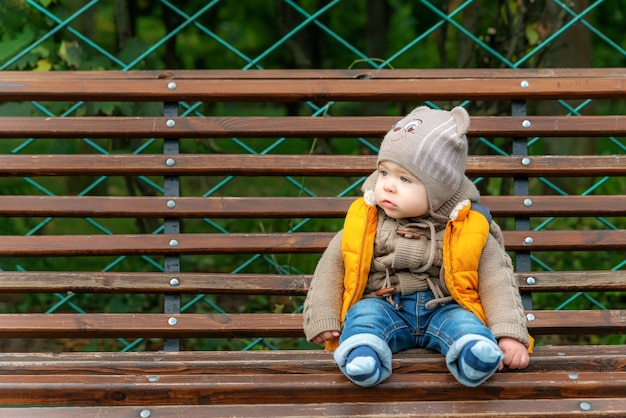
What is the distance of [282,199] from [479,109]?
62.6 inches

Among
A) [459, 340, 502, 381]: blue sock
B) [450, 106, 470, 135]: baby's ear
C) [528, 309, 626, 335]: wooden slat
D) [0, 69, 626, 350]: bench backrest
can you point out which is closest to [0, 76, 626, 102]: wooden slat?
[0, 69, 626, 350]: bench backrest

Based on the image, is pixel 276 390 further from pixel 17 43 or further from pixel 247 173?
pixel 17 43

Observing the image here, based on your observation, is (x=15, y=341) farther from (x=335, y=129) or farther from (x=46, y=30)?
(x=335, y=129)

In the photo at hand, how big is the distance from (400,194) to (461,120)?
0.27 metres

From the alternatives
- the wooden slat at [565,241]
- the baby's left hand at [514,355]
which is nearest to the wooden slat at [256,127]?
the wooden slat at [565,241]

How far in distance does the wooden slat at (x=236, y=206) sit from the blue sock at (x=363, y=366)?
2.87ft

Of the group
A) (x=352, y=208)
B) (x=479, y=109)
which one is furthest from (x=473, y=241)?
(x=479, y=109)

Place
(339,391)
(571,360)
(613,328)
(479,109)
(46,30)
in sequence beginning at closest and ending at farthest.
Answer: (339,391), (571,360), (613,328), (46,30), (479,109)

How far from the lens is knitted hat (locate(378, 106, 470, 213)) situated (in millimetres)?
2273

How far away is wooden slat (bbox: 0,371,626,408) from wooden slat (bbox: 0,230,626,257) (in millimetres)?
772

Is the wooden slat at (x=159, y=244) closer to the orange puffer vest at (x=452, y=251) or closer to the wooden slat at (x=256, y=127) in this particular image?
the wooden slat at (x=256, y=127)

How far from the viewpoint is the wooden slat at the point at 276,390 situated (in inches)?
82.0

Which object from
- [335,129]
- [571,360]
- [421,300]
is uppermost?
[335,129]

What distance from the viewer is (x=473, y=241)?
229cm
